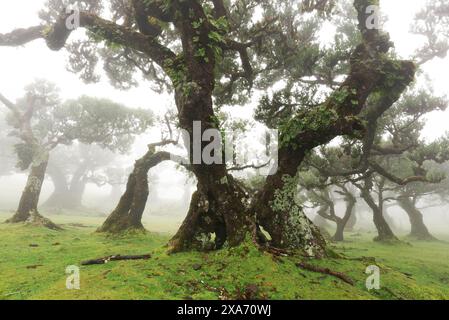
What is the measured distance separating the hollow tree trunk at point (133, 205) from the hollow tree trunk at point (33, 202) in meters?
4.51

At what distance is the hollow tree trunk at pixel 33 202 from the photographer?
19.2 meters

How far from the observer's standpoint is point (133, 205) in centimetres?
1806

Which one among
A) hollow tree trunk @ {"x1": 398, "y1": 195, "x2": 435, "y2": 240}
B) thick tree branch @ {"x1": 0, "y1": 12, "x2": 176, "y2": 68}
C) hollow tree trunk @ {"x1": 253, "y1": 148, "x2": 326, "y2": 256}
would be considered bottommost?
hollow tree trunk @ {"x1": 398, "y1": 195, "x2": 435, "y2": 240}

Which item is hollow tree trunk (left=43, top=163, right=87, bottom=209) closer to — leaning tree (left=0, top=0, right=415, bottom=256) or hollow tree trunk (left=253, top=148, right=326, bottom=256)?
leaning tree (left=0, top=0, right=415, bottom=256)

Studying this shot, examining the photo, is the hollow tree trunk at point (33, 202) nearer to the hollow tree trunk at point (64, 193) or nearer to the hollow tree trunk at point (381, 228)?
the hollow tree trunk at point (381, 228)

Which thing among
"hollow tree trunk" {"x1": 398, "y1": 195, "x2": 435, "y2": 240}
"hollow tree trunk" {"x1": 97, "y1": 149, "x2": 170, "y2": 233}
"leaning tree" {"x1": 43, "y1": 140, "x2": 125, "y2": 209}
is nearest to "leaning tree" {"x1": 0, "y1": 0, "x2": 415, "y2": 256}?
"hollow tree trunk" {"x1": 97, "y1": 149, "x2": 170, "y2": 233}


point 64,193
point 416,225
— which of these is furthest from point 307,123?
point 64,193

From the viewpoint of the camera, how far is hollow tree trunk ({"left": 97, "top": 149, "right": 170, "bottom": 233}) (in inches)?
687

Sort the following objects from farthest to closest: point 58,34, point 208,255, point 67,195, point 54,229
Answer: point 67,195 < point 54,229 < point 58,34 < point 208,255

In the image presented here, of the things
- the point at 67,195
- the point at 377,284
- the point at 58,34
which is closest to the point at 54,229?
the point at 58,34

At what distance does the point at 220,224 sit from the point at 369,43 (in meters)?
9.13

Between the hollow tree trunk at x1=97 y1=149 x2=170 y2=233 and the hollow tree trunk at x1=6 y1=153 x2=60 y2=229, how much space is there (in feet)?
14.8
